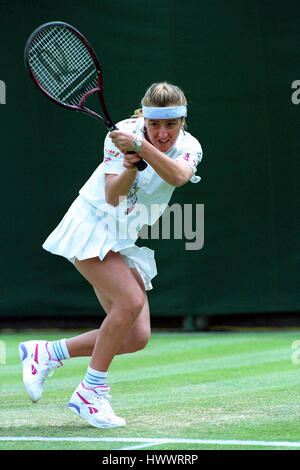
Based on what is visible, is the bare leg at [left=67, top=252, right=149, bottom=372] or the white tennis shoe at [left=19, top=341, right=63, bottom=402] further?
the white tennis shoe at [left=19, top=341, right=63, bottom=402]

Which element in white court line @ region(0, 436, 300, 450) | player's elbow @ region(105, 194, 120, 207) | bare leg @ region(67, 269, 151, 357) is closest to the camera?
white court line @ region(0, 436, 300, 450)

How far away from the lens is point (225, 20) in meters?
7.67

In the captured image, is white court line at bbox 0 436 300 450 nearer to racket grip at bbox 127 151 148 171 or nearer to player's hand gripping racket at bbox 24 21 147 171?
racket grip at bbox 127 151 148 171

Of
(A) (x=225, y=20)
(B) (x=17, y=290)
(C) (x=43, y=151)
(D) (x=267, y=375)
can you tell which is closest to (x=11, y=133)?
(C) (x=43, y=151)

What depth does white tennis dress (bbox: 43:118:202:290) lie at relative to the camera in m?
3.85

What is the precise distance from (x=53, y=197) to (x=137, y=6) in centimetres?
180

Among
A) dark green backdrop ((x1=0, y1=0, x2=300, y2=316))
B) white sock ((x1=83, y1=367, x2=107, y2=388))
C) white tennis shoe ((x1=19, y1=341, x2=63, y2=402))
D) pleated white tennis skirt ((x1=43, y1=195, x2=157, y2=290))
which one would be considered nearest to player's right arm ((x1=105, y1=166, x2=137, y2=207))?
pleated white tennis skirt ((x1=43, y1=195, x2=157, y2=290))

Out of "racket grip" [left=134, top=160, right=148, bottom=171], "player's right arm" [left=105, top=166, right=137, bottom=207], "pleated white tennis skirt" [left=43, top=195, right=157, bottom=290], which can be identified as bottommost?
"pleated white tennis skirt" [left=43, top=195, right=157, bottom=290]

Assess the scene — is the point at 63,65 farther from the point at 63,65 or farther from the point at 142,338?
the point at 142,338

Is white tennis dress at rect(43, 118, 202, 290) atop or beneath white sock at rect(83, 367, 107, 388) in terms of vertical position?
atop

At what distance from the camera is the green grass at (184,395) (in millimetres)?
3573

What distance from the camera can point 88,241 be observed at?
3904mm

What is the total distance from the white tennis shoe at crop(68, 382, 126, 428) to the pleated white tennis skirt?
0.55m
